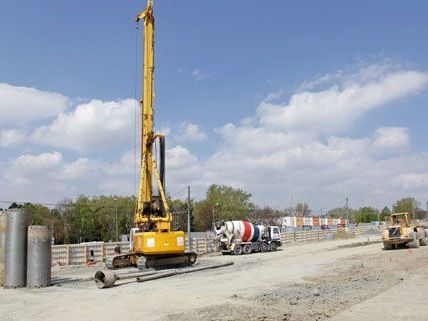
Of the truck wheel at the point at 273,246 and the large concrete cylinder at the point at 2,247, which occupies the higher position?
the large concrete cylinder at the point at 2,247

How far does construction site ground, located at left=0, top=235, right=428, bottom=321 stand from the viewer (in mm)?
12602

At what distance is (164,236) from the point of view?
87.5 feet

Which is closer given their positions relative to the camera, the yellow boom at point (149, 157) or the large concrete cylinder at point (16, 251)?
the large concrete cylinder at point (16, 251)

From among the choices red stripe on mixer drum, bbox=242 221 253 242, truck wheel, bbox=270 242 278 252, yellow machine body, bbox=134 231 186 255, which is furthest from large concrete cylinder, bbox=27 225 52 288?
truck wheel, bbox=270 242 278 252

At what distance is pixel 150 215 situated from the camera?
27.6 meters

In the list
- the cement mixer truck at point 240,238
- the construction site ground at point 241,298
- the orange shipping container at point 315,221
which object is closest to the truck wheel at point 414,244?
the cement mixer truck at point 240,238

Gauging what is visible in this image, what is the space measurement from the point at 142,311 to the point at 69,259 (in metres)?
22.3

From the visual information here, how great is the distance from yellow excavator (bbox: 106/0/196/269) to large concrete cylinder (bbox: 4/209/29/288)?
7031 millimetres

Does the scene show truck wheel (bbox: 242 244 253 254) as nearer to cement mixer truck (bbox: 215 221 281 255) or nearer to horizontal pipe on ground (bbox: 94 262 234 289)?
cement mixer truck (bbox: 215 221 281 255)

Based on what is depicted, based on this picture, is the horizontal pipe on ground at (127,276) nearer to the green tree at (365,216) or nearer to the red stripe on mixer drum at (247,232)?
the red stripe on mixer drum at (247,232)

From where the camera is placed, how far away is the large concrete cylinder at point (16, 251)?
20.0m

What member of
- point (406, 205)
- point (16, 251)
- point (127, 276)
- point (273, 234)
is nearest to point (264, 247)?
point (273, 234)

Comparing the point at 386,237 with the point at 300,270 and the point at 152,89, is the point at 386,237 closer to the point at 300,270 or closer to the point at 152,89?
the point at 300,270

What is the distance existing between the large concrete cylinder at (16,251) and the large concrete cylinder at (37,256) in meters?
0.22
